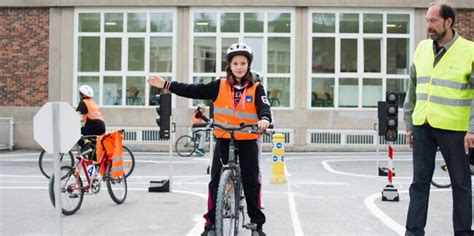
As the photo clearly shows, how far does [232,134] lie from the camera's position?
5.90 meters

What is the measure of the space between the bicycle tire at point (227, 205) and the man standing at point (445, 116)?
64.0 inches

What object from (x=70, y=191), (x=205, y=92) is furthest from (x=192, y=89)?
(x=70, y=191)

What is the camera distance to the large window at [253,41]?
76.5 ft

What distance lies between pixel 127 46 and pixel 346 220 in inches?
671

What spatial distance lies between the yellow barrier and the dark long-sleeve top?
543 cm

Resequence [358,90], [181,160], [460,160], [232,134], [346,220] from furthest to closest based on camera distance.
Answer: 1. [358,90]
2. [181,160]
3. [346,220]
4. [232,134]
5. [460,160]

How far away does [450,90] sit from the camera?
541 cm

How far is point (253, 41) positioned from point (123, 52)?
500cm

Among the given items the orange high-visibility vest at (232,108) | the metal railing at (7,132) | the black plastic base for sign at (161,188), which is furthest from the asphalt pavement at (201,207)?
the metal railing at (7,132)

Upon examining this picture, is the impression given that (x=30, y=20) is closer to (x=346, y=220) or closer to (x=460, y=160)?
(x=346, y=220)

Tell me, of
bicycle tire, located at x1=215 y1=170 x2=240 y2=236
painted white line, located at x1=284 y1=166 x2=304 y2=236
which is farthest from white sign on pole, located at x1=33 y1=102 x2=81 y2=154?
painted white line, located at x1=284 y1=166 x2=304 y2=236

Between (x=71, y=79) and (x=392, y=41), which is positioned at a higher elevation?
(x=392, y=41)

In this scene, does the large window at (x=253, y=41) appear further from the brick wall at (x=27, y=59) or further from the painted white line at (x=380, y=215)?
the painted white line at (x=380, y=215)

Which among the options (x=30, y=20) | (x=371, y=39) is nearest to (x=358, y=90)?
(x=371, y=39)
